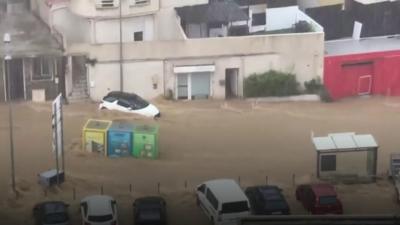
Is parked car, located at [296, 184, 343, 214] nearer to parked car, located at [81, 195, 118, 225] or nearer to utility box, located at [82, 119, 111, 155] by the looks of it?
parked car, located at [81, 195, 118, 225]

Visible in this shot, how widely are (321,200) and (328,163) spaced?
1.47 feet

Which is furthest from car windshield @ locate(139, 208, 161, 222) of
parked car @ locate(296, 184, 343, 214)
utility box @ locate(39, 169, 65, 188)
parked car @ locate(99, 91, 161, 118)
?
parked car @ locate(99, 91, 161, 118)

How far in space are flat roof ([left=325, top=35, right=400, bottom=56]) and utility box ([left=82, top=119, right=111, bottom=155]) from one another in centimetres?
140

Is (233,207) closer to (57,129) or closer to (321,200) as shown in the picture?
(321,200)

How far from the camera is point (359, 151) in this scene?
5.64m

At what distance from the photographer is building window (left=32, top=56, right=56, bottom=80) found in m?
5.79

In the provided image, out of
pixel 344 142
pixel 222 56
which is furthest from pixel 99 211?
pixel 344 142

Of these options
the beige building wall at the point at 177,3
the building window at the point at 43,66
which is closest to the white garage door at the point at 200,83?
the beige building wall at the point at 177,3

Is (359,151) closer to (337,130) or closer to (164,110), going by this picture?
(337,130)

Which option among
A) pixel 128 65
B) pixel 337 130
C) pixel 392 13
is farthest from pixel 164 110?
pixel 392 13

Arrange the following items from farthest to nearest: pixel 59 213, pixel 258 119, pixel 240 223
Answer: pixel 258 119 → pixel 59 213 → pixel 240 223

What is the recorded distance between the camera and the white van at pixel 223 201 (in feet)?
16.6

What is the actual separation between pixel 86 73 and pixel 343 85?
1526mm

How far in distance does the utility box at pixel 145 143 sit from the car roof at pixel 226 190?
1.54 feet
